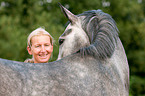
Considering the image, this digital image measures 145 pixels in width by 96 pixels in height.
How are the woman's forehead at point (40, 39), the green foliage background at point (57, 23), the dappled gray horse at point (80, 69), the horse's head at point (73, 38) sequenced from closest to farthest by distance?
the dappled gray horse at point (80, 69)
the horse's head at point (73, 38)
the woman's forehead at point (40, 39)
the green foliage background at point (57, 23)

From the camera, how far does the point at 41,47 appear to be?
3.25m

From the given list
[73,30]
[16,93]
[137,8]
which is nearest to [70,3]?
[137,8]

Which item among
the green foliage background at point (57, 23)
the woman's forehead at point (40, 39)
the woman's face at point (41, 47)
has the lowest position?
the green foliage background at point (57, 23)

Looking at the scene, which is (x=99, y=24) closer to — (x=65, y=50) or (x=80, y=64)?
(x=65, y=50)

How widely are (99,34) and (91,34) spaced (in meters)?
0.21

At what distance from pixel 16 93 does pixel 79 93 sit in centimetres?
55

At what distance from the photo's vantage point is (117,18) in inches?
931

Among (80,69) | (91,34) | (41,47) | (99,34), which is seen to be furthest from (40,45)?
(80,69)

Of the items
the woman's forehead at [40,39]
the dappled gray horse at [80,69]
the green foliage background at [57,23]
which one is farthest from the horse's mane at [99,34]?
the green foliage background at [57,23]

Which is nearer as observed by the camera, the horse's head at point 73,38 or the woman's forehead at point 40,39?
the horse's head at point 73,38

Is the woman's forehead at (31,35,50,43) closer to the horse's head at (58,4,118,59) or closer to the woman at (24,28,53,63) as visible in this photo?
the woman at (24,28,53,63)

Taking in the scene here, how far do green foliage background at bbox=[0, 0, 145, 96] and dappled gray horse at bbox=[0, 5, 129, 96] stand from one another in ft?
38.6

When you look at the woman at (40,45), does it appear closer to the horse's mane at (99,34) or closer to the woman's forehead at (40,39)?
the woman's forehead at (40,39)

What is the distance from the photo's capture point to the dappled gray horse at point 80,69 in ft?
5.83
